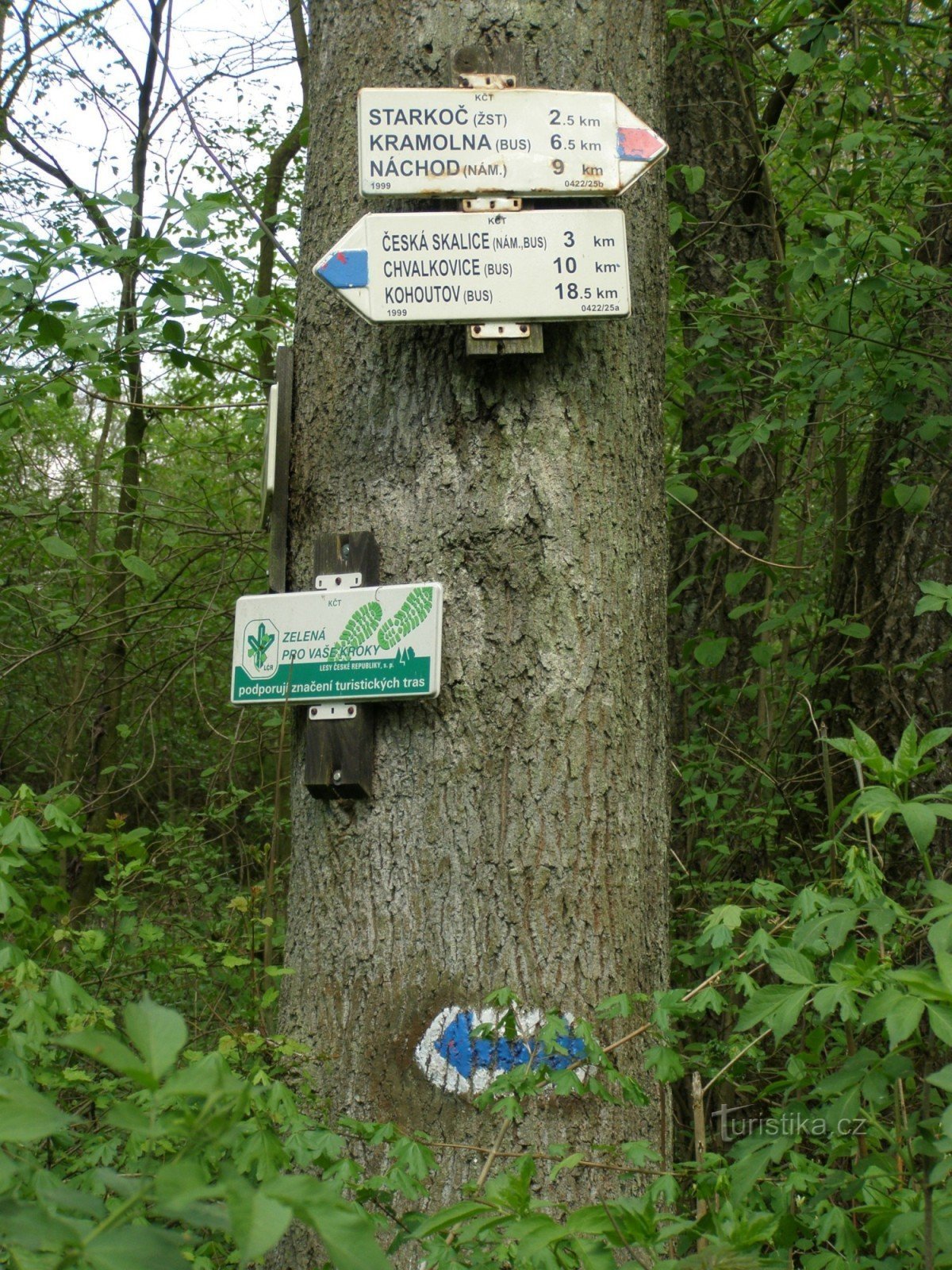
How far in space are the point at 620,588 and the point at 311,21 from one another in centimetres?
122

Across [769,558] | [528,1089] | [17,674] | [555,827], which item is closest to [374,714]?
[555,827]

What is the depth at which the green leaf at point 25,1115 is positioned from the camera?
2.53 feet

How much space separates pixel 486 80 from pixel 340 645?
37.8 inches

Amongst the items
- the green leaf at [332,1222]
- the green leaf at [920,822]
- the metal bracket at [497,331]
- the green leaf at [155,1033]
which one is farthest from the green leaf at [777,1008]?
the metal bracket at [497,331]

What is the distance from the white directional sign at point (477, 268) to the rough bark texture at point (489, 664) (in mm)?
59

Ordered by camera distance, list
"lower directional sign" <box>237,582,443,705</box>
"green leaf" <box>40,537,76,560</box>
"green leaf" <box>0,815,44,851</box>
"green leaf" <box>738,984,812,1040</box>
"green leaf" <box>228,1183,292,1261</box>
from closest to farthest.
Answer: "green leaf" <box>228,1183,292,1261</box> → "green leaf" <box>738,984,812,1040</box> → "lower directional sign" <box>237,582,443,705</box> → "green leaf" <box>0,815,44,851</box> → "green leaf" <box>40,537,76,560</box>

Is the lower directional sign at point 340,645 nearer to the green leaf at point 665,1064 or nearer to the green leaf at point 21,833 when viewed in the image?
the green leaf at point 21,833

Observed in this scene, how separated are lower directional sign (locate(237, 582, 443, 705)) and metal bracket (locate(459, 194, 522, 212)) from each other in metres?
0.63

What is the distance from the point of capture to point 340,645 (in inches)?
73.1

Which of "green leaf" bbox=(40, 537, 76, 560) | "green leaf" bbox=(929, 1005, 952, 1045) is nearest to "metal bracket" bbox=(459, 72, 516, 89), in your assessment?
"green leaf" bbox=(929, 1005, 952, 1045)

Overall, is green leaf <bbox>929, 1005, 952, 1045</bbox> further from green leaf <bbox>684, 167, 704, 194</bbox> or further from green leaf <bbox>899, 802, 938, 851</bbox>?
green leaf <bbox>684, 167, 704, 194</bbox>

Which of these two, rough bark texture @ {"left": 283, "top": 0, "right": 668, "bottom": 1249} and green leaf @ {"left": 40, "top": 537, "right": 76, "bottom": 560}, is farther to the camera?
green leaf @ {"left": 40, "top": 537, "right": 76, "bottom": 560}

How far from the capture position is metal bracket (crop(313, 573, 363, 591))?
6.09 ft

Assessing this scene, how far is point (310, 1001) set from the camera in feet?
5.88
